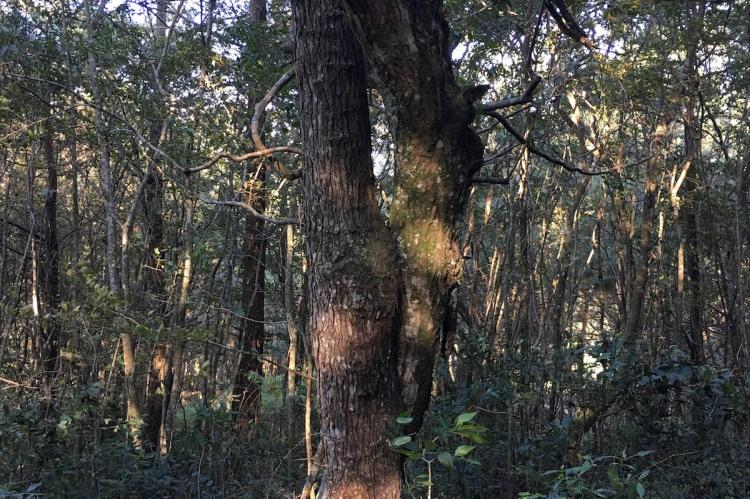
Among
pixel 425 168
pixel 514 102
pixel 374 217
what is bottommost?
pixel 374 217

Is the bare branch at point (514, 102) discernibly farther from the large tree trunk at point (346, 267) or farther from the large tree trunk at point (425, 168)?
the large tree trunk at point (346, 267)

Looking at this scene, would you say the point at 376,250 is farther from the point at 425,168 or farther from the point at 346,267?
the point at 425,168

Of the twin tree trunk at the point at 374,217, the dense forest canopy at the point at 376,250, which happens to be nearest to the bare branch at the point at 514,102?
the dense forest canopy at the point at 376,250

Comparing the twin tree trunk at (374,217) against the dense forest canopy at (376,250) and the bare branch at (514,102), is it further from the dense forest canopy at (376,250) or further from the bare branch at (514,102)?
the bare branch at (514,102)

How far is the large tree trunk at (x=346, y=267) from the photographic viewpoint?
2.30 metres

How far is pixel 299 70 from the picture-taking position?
2459 mm

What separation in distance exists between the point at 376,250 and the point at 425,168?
0.40 m

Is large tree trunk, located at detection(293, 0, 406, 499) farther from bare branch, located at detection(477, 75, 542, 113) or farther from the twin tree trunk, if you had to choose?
bare branch, located at detection(477, 75, 542, 113)

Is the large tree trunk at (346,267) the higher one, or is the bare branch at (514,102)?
the bare branch at (514,102)

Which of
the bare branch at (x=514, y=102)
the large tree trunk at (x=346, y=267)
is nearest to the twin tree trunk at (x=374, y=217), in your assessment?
the large tree trunk at (x=346, y=267)

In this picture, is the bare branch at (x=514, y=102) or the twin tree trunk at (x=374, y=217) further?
the bare branch at (x=514, y=102)

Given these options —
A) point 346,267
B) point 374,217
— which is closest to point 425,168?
point 374,217

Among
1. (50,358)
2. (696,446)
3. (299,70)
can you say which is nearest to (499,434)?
(696,446)

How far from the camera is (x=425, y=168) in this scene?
246cm
